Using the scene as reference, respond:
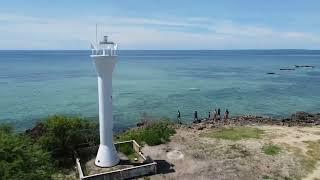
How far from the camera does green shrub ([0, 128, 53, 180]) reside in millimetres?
17766

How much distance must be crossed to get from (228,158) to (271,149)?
Result: 157 inches

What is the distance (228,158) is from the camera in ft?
86.7

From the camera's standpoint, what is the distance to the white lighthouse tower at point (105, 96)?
22047mm

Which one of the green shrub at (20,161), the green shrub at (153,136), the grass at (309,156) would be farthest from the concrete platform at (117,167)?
the grass at (309,156)

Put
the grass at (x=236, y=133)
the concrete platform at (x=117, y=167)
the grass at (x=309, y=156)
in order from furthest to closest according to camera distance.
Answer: the grass at (x=236, y=133)
the grass at (x=309, y=156)
the concrete platform at (x=117, y=167)

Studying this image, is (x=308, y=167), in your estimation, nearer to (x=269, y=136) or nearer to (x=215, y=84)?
(x=269, y=136)

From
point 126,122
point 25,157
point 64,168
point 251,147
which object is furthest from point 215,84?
point 25,157

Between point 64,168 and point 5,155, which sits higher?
point 5,155

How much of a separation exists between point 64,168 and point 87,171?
281 cm

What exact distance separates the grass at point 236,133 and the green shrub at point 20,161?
15.7 meters

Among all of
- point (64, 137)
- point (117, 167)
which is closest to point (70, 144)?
point (64, 137)

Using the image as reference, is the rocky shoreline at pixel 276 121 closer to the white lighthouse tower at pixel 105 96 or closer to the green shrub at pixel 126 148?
the green shrub at pixel 126 148

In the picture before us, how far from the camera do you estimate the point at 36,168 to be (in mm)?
19969

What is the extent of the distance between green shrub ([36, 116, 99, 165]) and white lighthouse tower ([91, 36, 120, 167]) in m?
3.42
